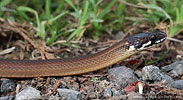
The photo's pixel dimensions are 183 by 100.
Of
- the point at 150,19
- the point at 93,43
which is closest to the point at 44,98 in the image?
the point at 93,43

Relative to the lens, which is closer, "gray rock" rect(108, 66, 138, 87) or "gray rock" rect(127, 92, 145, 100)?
"gray rock" rect(127, 92, 145, 100)

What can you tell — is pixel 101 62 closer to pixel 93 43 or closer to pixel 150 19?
pixel 93 43

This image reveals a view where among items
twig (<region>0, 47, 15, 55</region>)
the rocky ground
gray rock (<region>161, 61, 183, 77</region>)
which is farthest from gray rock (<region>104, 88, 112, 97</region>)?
twig (<region>0, 47, 15, 55</region>)

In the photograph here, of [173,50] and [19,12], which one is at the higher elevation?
[19,12]

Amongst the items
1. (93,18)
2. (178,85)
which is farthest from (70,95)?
(93,18)

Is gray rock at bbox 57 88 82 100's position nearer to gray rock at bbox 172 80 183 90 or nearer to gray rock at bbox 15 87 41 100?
gray rock at bbox 15 87 41 100

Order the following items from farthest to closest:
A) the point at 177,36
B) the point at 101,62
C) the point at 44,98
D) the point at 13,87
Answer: the point at 177,36, the point at 101,62, the point at 13,87, the point at 44,98

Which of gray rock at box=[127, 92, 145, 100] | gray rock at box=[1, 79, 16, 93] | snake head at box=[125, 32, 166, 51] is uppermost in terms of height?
snake head at box=[125, 32, 166, 51]

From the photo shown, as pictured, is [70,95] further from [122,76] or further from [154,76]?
[154,76]
